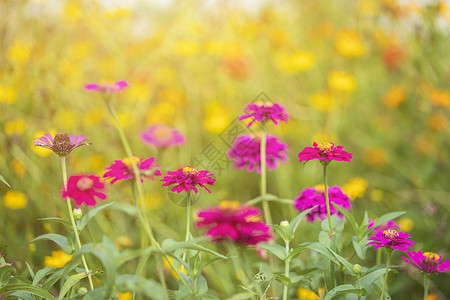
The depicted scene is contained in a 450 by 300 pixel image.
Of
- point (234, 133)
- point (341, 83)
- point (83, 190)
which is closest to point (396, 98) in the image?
point (341, 83)

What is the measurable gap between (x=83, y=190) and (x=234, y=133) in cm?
61

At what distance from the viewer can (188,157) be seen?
6.08 ft

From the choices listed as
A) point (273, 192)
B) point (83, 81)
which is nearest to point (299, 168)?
point (273, 192)

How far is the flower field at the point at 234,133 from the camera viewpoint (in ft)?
2.67

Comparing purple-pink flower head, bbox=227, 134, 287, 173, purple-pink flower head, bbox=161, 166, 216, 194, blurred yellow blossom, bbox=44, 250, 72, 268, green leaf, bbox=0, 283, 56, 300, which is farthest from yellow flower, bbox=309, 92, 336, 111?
green leaf, bbox=0, 283, 56, 300

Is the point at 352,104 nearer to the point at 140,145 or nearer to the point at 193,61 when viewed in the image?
the point at 193,61

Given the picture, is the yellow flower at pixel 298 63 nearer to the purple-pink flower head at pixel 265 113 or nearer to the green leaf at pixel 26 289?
the purple-pink flower head at pixel 265 113

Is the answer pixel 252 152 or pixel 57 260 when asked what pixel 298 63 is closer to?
pixel 252 152

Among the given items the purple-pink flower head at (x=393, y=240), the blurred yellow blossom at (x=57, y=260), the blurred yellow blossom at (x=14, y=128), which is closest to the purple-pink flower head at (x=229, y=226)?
the purple-pink flower head at (x=393, y=240)

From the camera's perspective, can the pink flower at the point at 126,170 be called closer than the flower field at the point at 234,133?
Yes

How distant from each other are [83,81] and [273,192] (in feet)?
3.64

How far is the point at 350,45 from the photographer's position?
6.89 ft

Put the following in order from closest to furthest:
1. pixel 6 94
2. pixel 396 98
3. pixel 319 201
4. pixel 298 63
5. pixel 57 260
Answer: pixel 319 201 < pixel 57 260 < pixel 6 94 < pixel 396 98 < pixel 298 63

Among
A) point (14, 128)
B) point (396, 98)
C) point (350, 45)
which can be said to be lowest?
point (14, 128)
